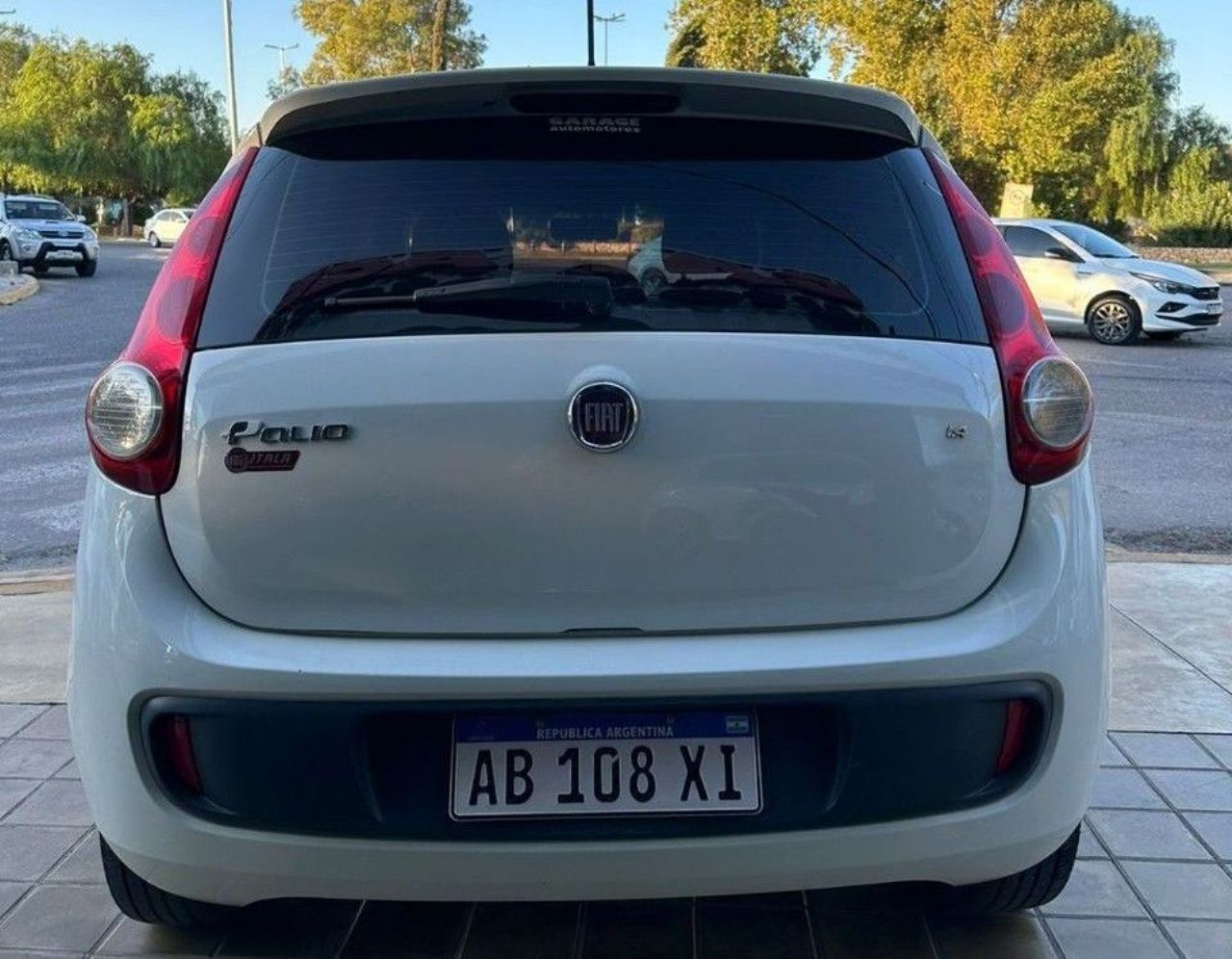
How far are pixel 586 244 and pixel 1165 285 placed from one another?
592 inches

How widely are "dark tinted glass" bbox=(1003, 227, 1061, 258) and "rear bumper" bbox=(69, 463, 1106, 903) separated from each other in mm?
14923

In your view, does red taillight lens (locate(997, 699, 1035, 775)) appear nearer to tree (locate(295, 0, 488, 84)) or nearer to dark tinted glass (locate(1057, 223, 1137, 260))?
dark tinted glass (locate(1057, 223, 1137, 260))

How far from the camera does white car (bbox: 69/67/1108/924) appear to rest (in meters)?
2.07

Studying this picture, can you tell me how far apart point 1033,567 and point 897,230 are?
613 mm

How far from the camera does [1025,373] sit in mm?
2211

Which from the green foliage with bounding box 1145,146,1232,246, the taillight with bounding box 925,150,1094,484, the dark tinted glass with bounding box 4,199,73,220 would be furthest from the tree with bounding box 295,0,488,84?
the taillight with bounding box 925,150,1094,484

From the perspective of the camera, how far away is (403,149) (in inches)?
90.9

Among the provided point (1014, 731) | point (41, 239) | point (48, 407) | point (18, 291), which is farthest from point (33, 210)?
point (1014, 731)

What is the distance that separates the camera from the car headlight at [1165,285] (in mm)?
15688

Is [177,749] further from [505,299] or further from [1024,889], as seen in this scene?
[1024,889]

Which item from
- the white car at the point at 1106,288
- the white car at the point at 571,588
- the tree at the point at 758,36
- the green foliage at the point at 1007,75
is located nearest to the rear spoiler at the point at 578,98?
the white car at the point at 571,588

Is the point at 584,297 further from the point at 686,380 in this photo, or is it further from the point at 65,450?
the point at 65,450

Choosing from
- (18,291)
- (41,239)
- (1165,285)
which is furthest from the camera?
(41,239)

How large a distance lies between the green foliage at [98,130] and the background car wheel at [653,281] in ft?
205
